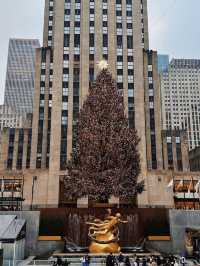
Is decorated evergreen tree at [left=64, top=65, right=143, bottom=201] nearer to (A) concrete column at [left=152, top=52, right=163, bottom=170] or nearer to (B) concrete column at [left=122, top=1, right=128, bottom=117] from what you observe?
(B) concrete column at [left=122, top=1, right=128, bottom=117]

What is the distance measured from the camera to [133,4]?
82125 mm

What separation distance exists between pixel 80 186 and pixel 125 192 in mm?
5957

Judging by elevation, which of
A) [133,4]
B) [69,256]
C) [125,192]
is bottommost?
[69,256]

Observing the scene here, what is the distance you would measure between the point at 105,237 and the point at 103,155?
11.6 meters

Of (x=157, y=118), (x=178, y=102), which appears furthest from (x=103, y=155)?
(x=178, y=102)

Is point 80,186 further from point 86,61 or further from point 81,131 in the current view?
point 86,61

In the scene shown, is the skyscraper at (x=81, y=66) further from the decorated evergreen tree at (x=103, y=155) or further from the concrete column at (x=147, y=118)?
the decorated evergreen tree at (x=103, y=155)

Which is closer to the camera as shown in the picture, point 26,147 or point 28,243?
point 28,243

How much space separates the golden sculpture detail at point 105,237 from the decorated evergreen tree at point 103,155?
21.5 feet

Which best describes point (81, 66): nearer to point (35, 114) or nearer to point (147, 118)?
point (35, 114)

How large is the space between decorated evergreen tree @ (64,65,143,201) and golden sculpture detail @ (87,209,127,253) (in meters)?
6.57

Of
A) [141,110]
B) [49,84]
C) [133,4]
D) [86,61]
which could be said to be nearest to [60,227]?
[141,110]

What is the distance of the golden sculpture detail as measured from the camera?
3391 cm

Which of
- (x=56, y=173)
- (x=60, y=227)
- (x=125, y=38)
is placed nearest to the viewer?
(x=60, y=227)
